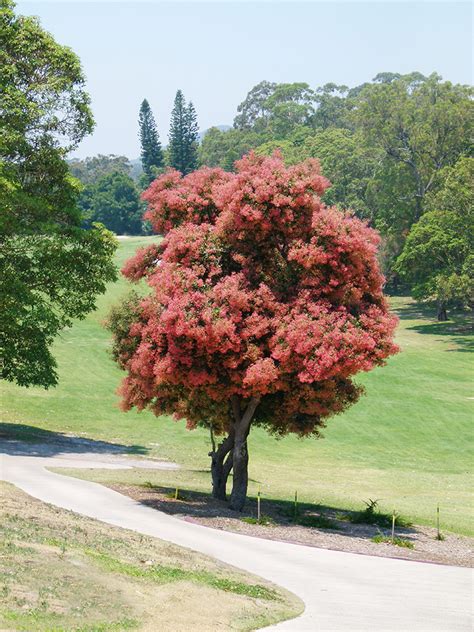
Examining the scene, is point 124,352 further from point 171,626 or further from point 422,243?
point 422,243

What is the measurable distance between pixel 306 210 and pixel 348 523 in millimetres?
9742

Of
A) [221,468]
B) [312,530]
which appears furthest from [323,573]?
[221,468]

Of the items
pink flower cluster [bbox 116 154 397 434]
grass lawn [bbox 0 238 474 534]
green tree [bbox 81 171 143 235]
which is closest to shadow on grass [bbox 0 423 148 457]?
grass lawn [bbox 0 238 474 534]

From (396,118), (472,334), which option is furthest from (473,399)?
(396,118)

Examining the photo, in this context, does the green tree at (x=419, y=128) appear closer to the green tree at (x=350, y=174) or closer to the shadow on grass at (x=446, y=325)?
the green tree at (x=350, y=174)

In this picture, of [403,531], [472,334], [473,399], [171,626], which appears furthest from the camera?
[472,334]

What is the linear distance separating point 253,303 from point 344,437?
23.9 meters

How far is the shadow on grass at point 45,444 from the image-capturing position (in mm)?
35812

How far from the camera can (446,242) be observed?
274ft

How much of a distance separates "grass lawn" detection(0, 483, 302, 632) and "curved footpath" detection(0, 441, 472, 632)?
3.14 feet

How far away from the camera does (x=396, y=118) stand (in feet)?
319

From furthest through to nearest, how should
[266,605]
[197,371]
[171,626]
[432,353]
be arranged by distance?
[432,353], [197,371], [266,605], [171,626]

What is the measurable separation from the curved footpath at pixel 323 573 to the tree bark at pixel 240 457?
3.31 meters

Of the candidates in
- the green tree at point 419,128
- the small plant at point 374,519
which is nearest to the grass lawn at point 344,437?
the small plant at point 374,519
